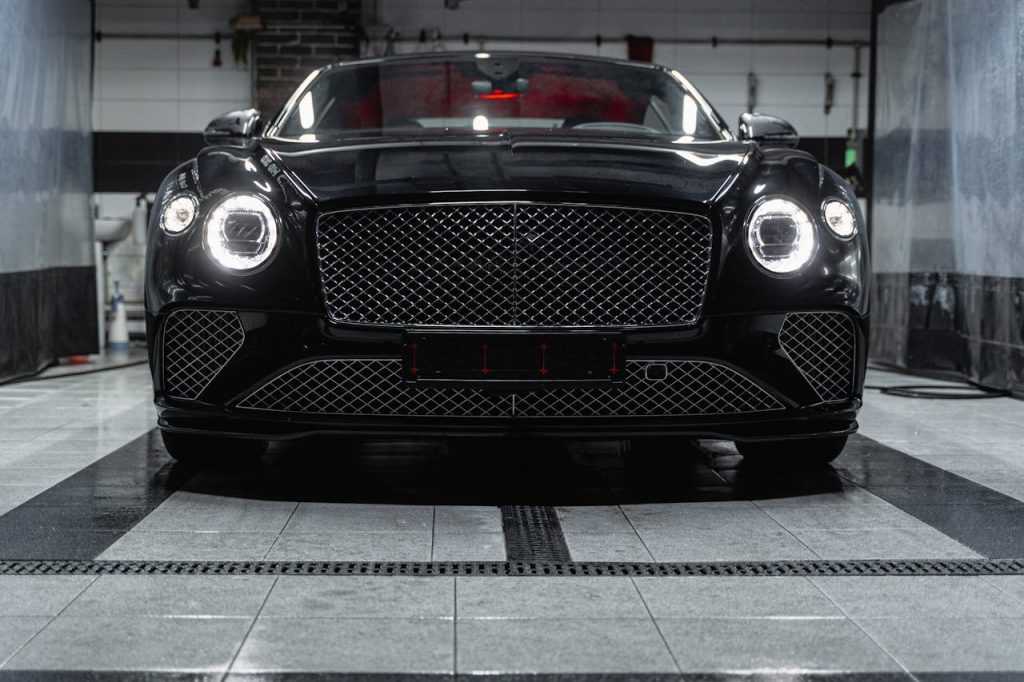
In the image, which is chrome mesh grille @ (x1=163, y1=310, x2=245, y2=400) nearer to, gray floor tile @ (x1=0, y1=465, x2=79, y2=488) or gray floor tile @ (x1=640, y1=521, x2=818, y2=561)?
gray floor tile @ (x1=0, y1=465, x2=79, y2=488)

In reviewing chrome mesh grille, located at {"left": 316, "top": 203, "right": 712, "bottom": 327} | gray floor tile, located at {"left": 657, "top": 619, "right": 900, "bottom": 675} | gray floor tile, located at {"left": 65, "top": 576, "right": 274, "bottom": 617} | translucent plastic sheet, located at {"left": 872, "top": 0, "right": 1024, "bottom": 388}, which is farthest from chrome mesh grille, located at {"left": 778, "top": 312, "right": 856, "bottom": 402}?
translucent plastic sheet, located at {"left": 872, "top": 0, "right": 1024, "bottom": 388}

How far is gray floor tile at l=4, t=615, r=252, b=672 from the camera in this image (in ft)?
6.08

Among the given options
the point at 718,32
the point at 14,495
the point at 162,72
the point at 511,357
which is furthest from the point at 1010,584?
the point at 162,72

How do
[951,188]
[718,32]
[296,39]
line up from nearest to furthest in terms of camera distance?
1. [951,188]
2. [296,39]
3. [718,32]

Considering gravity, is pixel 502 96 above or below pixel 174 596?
above

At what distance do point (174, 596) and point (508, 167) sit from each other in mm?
1339

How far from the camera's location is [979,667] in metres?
1.87

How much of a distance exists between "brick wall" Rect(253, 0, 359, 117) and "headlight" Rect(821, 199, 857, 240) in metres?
7.41

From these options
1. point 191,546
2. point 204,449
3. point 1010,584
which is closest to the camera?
point 1010,584

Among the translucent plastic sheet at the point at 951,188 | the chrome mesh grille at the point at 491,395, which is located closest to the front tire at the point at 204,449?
the chrome mesh grille at the point at 491,395

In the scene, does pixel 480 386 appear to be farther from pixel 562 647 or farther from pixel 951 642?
pixel 951 642

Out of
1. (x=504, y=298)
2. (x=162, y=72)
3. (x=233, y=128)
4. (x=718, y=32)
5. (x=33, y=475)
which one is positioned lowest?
(x=33, y=475)

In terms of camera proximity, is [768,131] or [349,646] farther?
[768,131]

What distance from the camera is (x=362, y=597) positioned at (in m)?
2.25
